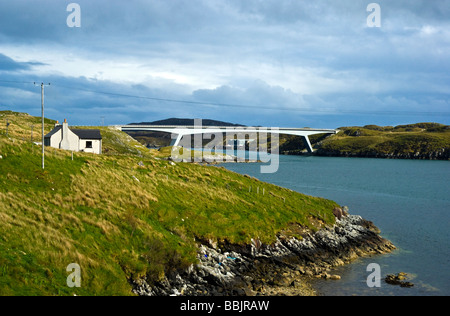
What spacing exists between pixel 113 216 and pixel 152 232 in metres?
2.96

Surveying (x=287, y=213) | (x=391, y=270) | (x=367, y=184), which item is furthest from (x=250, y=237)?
(x=367, y=184)

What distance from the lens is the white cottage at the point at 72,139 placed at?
161 ft

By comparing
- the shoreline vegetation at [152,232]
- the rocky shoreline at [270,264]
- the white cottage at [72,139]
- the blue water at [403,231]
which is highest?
the white cottage at [72,139]

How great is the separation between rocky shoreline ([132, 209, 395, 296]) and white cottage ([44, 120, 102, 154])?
32.0 metres

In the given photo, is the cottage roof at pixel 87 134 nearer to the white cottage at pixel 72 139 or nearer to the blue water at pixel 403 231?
the white cottage at pixel 72 139

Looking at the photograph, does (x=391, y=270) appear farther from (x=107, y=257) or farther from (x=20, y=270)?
(x=20, y=270)

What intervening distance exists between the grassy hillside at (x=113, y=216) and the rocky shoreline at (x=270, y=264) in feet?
2.94

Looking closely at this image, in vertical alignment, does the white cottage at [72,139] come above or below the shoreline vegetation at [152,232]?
above

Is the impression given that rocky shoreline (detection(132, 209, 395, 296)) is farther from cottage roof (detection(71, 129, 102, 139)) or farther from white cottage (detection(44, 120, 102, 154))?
cottage roof (detection(71, 129, 102, 139))

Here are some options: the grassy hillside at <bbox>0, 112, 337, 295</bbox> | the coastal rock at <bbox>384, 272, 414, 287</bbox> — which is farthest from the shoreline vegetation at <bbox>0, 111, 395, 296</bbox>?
the coastal rock at <bbox>384, 272, 414, 287</bbox>

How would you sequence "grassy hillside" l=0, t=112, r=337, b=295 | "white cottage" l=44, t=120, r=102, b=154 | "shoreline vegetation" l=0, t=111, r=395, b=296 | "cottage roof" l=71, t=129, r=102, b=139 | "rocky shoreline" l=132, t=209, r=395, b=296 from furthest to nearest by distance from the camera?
"cottage roof" l=71, t=129, r=102, b=139, "white cottage" l=44, t=120, r=102, b=154, "rocky shoreline" l=132, t=209, r=395, b=296, "shoreline vegetation" l=0, t=111, r=395, b=296, "grassy hillside" l=0, t=112, r=337, b=295

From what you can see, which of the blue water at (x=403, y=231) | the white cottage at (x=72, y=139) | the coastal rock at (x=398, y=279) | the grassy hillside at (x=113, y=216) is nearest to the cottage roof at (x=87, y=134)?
the white cottage at (x=72, y=139)

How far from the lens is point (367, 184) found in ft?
281

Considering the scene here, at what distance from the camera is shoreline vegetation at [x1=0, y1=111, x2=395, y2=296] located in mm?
19000
